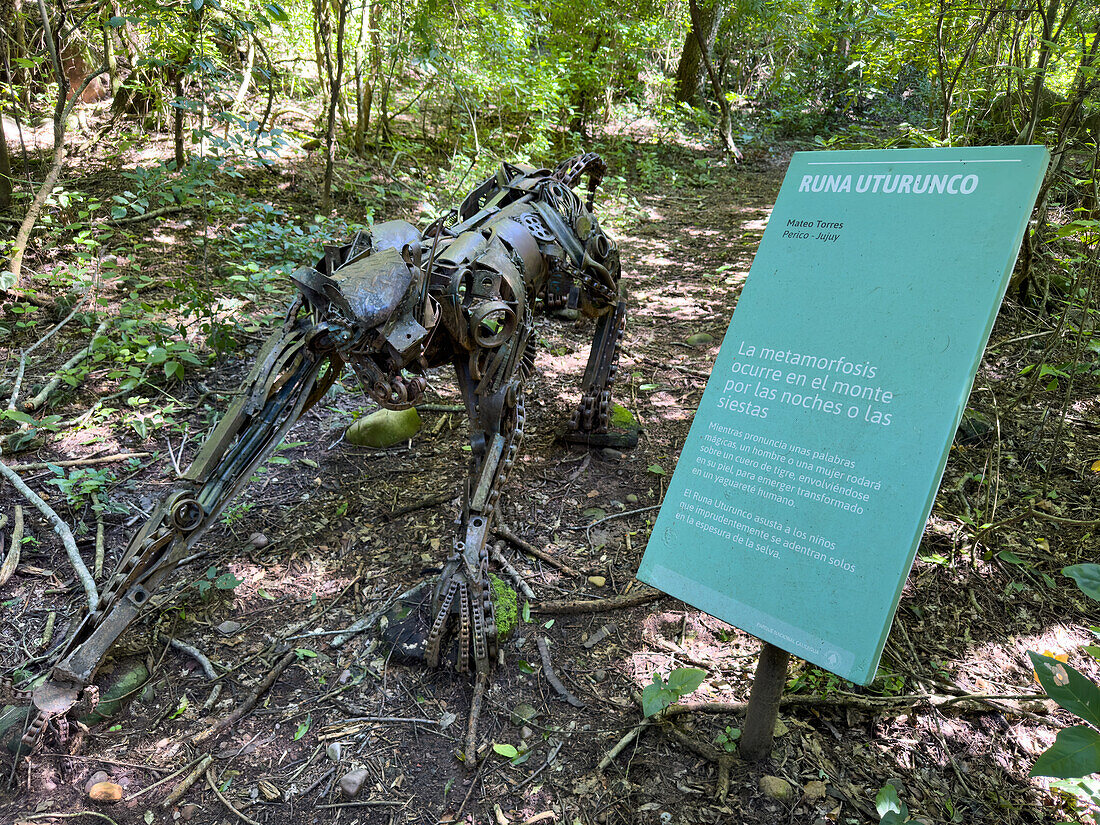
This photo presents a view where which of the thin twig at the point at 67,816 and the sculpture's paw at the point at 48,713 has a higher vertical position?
the sculpture's paw at the point at 48,713

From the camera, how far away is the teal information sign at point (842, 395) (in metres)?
1.93

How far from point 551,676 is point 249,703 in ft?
4.78

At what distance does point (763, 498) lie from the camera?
7.25 ft

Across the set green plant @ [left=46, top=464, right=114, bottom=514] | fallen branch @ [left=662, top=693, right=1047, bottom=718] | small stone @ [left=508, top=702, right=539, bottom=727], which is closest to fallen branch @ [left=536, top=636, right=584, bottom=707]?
small stone @ [left=508, top=702, right=539, bottom=727]

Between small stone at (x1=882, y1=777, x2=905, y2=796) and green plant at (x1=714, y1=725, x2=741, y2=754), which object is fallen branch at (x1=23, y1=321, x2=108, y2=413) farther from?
small stone at (x1=882, y1=777, x2=905, y2=796)

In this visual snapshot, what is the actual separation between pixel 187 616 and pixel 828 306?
351 cm

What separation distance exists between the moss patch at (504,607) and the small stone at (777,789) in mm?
1377

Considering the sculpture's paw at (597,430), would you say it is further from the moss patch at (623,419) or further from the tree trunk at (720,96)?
the tree trunk at (720,96)

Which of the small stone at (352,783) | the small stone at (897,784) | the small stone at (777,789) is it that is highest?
the small stone at (897,784)

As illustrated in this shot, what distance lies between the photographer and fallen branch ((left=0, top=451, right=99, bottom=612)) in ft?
10.9

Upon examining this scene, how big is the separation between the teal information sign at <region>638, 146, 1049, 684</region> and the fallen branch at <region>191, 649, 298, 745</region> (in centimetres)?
202

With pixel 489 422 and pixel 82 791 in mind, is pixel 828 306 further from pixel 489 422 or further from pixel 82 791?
pixel 82 791

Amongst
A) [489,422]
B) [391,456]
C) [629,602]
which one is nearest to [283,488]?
[391,456]

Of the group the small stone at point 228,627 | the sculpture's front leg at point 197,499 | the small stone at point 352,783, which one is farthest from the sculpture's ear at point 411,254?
the small stone at point 352,783
